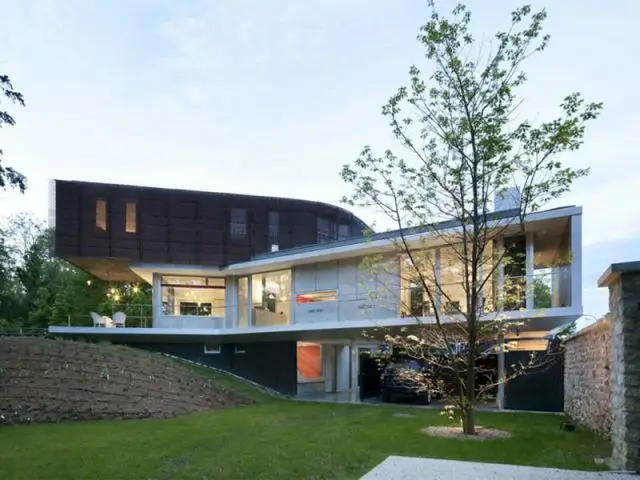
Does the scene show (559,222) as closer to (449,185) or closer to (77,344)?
(449,185)

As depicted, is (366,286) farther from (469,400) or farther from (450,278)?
(469,400)

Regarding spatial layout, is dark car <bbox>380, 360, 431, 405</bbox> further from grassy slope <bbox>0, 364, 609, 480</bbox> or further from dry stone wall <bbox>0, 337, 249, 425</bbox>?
dry stone wall <bbox>0, 337, 249, 425</bbox>

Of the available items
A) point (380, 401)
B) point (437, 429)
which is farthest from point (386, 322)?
point (437, 429)

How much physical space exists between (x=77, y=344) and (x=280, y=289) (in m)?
7.32

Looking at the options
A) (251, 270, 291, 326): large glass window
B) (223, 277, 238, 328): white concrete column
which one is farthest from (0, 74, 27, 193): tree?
(223, 277, 238, 328): white concrete column

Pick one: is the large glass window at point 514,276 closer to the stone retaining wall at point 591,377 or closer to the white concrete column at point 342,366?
the stone retaining wall at point 591,377

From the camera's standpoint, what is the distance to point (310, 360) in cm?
2372

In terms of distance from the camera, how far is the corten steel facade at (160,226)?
20.9 m

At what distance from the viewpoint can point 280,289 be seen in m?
20.3

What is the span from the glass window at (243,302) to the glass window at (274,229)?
6.35 feet

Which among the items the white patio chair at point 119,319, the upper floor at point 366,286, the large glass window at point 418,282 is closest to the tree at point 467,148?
the large glass window at point 418,282

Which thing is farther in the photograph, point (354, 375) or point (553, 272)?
point (354, 375)

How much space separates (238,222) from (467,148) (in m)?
14.0

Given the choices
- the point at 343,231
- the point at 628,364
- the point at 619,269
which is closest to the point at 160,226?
the point at 343,231
